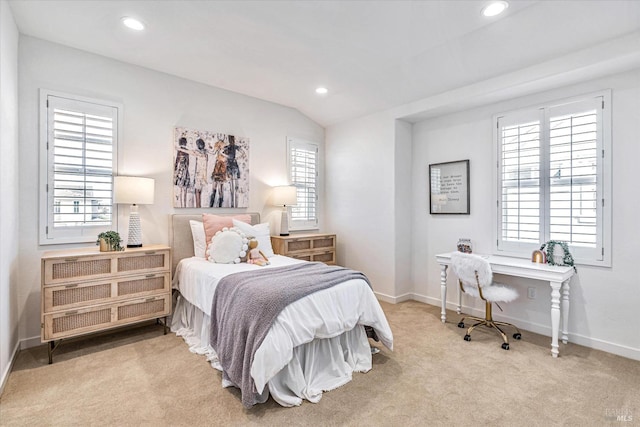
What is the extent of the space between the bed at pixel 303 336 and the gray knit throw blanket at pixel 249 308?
0.14 feet

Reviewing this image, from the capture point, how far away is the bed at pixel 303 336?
2082 mm

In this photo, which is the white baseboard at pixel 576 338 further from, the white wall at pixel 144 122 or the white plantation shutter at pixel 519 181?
the white wall at pixel 144 122

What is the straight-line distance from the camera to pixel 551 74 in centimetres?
296

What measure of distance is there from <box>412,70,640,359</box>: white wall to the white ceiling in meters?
0.53

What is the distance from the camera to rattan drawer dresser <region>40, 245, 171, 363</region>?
2.67 metres

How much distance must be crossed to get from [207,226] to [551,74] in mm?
3750

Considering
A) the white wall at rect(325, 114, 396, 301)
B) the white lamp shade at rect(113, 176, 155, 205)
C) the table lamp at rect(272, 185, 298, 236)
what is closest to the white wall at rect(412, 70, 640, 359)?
the white wall at rect(325, 114, 396, 301)

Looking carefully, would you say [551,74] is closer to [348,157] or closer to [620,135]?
[620,135]

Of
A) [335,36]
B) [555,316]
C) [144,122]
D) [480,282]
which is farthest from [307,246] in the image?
[555,316]

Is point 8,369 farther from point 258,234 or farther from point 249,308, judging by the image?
point 258,234

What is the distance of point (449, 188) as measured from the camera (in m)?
4.16

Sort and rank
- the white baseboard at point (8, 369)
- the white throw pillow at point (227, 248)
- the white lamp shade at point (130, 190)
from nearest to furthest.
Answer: the white baseboard at point (8, 369)
the white lamp shade at point (130, 190)
the white throw pillow at point (227, 248)

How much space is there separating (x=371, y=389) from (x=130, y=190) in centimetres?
283

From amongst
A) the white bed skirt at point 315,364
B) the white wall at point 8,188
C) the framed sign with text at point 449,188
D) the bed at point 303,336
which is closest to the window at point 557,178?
the framed sign with text at point 449,188
